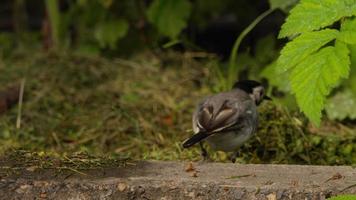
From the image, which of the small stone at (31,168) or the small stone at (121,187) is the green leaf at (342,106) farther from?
the small stone at (31,168)

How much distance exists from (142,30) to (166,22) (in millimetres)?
495

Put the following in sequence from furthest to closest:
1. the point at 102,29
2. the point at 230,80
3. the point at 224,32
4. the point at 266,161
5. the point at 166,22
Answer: the point at 224,32
the point at 102,29
the point at 166,22
the point at 230,80
the point at 266,161

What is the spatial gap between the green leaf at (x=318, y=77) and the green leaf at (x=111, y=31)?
3.57 meters

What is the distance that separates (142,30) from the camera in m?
6.97

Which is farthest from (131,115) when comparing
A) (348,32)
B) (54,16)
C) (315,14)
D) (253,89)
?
(348,32)

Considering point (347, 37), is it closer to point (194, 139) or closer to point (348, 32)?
point (348, 32)

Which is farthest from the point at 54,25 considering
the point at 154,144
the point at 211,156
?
the point at 211,156

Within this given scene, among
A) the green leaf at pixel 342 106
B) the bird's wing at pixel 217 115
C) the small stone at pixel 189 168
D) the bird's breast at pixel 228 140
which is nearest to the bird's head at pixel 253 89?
the bird's wing at pixel 217 115

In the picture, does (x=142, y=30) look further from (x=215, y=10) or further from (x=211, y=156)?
Result: (x=211, y=156)

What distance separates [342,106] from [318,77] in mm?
2132

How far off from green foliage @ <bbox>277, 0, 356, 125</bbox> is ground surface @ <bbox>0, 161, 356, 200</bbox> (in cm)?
34

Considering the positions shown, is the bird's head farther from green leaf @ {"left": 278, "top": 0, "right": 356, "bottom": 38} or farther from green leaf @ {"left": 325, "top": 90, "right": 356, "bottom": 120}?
green leaf @ {"left": 278, "top": 0, "right": 356, "bottom": 38}

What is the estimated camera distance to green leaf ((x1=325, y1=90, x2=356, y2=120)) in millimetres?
5477

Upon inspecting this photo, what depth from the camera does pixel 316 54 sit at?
11.5 feet
